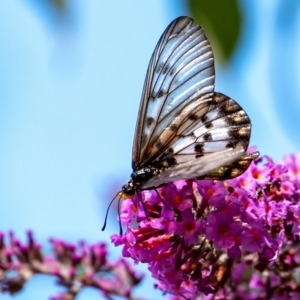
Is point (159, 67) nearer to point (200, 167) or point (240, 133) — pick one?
point (240, 133)

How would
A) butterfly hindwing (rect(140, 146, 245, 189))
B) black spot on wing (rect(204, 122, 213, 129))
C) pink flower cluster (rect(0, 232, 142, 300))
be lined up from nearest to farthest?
1. butterfly hindwing (rect(140, 146, 245, 189))
2. black spot on wing (rect(204, 122, 213, 129))
3. pink flower cluster (rect(0, 232, 142, 300))

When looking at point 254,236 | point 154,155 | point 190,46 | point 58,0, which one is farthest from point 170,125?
point 58,0

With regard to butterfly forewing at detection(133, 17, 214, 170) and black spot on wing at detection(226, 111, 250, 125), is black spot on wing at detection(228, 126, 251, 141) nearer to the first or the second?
black spot on wing at detection(226, 111, 250, 125)

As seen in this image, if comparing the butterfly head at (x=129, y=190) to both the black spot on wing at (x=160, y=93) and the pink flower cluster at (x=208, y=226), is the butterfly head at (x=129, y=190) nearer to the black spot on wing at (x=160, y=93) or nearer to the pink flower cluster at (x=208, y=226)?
the pink flower cluster at (x=208, y=226)

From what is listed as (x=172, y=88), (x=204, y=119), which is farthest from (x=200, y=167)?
(x=172, y=88)

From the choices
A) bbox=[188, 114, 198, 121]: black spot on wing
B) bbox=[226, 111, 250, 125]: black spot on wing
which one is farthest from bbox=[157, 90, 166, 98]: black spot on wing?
bbox=[226, 111, 250, 125]: black spot on wing

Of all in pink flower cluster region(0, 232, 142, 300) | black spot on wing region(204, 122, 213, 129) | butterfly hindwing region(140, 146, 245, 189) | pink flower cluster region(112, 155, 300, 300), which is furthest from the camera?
pink flower cluster region(0, 232, 142, 300)

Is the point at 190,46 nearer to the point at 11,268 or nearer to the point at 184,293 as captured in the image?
the point at 184,293

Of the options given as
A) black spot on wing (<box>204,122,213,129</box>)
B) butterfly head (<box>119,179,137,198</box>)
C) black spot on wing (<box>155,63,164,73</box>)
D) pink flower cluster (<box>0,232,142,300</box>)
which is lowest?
pink flower cluster (<box>0,232,142,300</box>)
